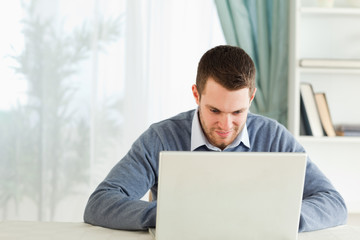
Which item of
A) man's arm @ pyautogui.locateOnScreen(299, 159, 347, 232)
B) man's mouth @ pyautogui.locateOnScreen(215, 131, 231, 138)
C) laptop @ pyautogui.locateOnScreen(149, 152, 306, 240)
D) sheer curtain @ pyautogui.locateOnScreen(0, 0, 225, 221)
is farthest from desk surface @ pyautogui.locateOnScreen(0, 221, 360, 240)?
sheer curtain @ pyautogui.locateOnScreen(0, 0, 225, 221)

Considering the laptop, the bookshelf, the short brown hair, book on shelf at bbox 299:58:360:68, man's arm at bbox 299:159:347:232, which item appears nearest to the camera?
the laptop

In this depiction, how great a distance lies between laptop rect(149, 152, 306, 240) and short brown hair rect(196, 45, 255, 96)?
0.53 m

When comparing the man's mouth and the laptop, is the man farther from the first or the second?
the laptop

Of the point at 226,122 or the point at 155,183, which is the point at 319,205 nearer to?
the point at 226,122

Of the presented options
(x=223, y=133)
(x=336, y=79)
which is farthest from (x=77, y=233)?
(x=336, y=79)

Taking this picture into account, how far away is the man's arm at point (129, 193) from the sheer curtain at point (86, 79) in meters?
1.19

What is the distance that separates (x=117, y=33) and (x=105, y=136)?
1.85 ft

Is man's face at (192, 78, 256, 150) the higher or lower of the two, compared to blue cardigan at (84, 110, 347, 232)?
higher

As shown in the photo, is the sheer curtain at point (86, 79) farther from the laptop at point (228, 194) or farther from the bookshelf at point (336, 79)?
the laptop at point (228, 194)

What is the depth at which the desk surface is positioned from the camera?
1.37m

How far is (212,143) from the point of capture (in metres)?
1.82

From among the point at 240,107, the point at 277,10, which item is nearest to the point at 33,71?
the point at 277,10

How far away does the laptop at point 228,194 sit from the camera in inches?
45.9

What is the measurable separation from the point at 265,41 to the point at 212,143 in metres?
1.38
